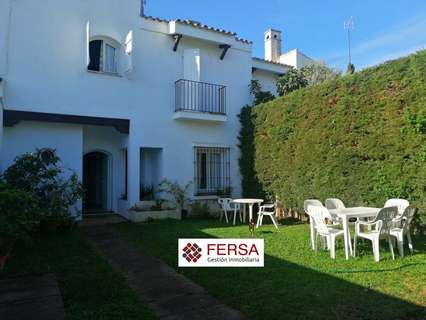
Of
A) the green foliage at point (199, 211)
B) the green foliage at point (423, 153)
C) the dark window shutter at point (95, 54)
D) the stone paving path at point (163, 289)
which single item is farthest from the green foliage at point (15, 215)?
the green foliage at point (423, 153)

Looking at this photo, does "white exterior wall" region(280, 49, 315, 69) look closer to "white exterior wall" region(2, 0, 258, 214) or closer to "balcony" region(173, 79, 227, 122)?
"white exterior wall" region(2, 0, 258, 214)

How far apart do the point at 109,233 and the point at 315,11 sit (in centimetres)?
1085

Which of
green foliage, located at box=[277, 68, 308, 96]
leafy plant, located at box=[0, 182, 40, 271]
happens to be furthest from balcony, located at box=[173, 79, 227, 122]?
leafy plant, located at box=[0, 182, 40, 271]

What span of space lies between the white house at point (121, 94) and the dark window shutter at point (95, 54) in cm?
3

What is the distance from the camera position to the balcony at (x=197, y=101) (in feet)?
43.7

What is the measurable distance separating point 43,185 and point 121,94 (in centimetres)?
439

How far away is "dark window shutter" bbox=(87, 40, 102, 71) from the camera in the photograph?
41.0ft

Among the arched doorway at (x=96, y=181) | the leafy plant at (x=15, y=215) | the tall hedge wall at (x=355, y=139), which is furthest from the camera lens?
the arched doorway at (x=96, y=181)

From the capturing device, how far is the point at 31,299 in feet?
15.4

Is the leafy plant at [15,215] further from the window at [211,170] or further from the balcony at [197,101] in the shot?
the window at [211,170]

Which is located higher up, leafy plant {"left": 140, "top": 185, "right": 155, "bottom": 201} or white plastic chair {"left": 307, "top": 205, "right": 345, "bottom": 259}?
leafy plant {"left": 140, "top": 185, "right": 155, "bottom": 201}

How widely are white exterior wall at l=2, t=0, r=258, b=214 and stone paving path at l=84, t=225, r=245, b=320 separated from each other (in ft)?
17.6

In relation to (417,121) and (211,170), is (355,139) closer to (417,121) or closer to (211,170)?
(417,121)

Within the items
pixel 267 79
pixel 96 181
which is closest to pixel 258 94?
pixel 267 79
